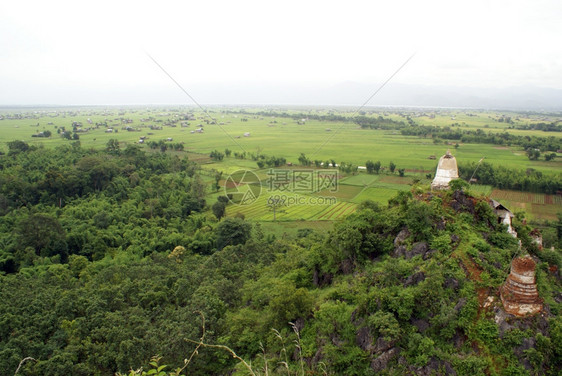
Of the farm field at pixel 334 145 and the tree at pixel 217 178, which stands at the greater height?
the farm field at pixel 334 145

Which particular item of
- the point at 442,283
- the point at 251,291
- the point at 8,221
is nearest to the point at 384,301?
the point at 442,283

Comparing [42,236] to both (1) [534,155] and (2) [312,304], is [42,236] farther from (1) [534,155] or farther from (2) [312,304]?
(1) [534,155]

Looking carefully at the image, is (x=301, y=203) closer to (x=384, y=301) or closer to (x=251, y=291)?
(x=251, y=291)

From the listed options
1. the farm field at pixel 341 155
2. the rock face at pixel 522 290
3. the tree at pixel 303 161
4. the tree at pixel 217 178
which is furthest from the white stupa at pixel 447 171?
the tree at pixel 303 161

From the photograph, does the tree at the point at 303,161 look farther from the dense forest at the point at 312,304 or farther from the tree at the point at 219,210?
the dense forest at the point at 312,304

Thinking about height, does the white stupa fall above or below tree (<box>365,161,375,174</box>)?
above

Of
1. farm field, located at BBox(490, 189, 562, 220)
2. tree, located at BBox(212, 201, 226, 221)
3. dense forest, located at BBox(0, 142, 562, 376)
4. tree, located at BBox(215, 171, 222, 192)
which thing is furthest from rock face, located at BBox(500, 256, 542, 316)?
tree, located at BBox(215, 171, 222, 192)

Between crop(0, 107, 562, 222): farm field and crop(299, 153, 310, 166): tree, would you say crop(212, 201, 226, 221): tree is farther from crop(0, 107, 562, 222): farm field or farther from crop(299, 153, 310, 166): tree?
crop(299, 153, 310, 166): tree
